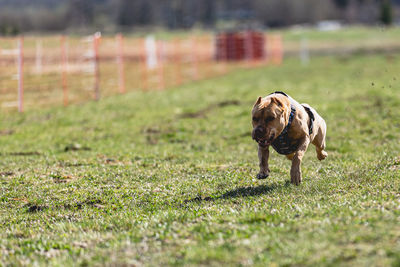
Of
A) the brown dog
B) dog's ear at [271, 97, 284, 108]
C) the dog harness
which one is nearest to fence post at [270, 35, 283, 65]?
the brown dog

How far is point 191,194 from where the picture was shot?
9172 mm

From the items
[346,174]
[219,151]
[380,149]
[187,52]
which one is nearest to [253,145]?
[219,151]

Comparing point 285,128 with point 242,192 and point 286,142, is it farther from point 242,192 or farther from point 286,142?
point 242,192

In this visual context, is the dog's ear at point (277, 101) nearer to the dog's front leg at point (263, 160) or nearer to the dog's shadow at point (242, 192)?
the dog's front leg at point (263, 160)

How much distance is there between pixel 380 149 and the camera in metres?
13.1

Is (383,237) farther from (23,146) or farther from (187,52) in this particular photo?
(187,52)

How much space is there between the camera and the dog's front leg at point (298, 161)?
8969mm

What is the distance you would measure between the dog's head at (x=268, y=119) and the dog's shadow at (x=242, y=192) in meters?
→ 0.96

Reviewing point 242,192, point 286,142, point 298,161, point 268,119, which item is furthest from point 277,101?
point 242,192

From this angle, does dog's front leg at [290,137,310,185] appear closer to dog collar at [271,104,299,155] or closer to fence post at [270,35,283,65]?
dog collar at [271,104,299,155]

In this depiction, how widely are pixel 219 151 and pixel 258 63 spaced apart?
44.9 m

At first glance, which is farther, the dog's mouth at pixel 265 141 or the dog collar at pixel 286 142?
the dog collar at pixel 286 142

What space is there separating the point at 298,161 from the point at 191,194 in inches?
67.7

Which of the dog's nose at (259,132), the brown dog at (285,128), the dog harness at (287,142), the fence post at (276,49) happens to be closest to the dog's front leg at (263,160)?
the brown dog at (285,128)
